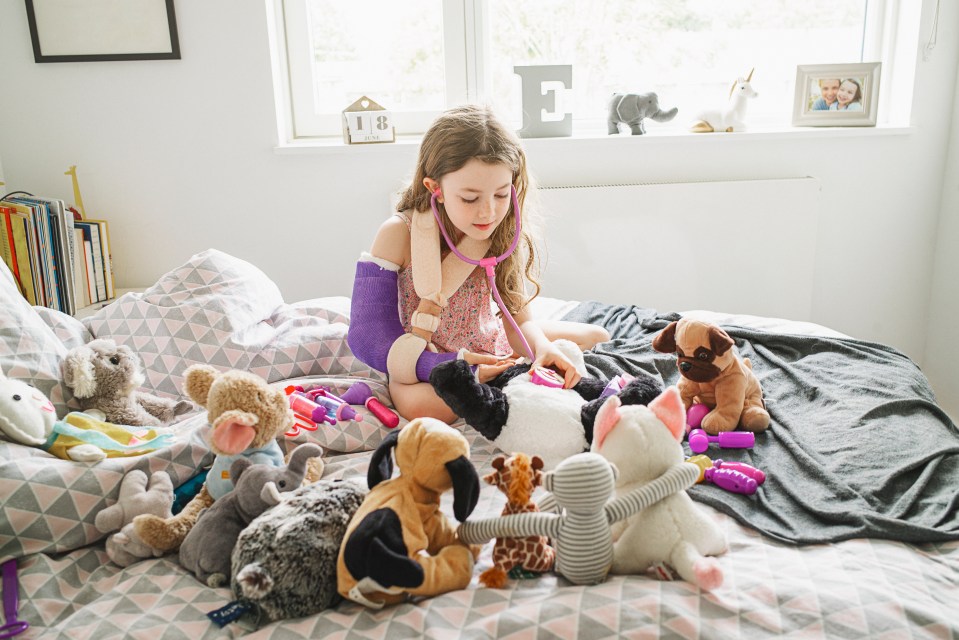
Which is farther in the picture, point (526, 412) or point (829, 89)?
point (829, 89)

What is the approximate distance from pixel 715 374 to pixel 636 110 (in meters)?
1.28

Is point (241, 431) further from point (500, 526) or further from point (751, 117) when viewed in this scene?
point (751, 117)

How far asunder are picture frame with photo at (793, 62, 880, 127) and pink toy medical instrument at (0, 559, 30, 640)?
2.32 metres

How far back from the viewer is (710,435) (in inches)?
49.8

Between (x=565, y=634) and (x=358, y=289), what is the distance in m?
0.87

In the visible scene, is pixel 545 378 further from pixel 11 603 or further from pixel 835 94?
pixel 835 94

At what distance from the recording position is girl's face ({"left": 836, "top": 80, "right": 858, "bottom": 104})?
7.57ft

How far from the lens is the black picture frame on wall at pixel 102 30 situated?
212 cm

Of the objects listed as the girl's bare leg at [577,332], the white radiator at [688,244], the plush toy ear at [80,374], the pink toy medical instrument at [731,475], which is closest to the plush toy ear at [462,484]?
the pink toy medical instrument at [731,475]

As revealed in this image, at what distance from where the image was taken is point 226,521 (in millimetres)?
974

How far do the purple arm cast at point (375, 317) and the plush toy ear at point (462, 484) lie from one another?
0.53 m

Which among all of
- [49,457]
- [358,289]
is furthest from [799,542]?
[49,457]

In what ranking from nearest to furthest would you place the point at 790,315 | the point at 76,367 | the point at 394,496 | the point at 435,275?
the point at 394,496
the point at 76,367
the point at 435,275
the point at 790,315

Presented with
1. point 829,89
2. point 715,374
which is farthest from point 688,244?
point 715,374
